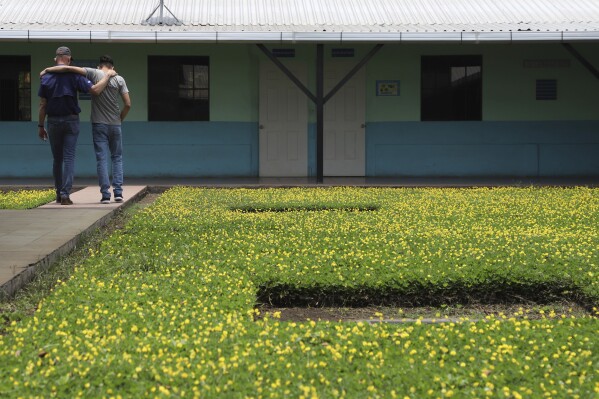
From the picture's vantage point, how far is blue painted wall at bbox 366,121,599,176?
17016 millimetres

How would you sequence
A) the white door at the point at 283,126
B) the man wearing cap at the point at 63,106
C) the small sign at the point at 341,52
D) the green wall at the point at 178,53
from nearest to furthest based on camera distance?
1. the man wearing cap at the point at 63,106
2. the green wall at the point at 178,53
3. the white door at the point at 283,126
4. the small sign at the point at 341,52

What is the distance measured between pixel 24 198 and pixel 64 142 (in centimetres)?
198

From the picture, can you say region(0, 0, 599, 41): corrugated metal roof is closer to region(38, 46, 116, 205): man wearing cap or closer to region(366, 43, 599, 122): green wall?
region(366, 43, 599, 122): green wall

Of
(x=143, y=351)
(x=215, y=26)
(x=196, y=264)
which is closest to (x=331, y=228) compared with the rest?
(x=196, y=264)

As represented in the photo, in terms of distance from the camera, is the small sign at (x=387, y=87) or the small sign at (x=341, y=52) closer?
the small sign at (x=341, y=52)

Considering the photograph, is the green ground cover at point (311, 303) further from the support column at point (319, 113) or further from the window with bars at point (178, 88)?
the window with bars at point (178, 88)

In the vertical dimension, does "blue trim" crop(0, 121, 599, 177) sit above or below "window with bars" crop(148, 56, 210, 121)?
below

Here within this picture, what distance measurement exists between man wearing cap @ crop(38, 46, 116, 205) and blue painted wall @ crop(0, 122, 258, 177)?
20.6 feet

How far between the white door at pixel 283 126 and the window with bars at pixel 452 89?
8.05ft

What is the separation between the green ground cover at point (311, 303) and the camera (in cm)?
351

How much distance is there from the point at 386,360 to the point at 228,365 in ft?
2.35

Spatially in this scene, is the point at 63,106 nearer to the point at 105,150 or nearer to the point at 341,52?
the point at 105,150

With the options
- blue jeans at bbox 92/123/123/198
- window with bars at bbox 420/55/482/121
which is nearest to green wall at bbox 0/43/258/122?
window with bars at bbox 420/55/482/121

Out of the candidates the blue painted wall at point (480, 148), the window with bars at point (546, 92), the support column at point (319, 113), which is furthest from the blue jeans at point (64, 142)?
the window with bars at point (546, 92)
